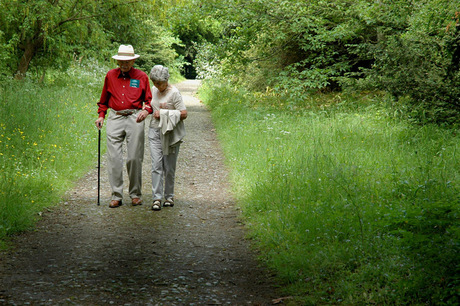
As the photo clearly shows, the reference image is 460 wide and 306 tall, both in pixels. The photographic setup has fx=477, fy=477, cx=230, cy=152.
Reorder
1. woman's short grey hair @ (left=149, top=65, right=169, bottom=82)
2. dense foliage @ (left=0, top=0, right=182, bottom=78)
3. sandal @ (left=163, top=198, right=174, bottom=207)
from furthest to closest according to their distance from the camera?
dense foliage @ (left=0, top=0, right=182, bottom=78), sandal @ (left=163, top=198, right=174, bottom=207), woman's short grey hair @ (left=149, top=65, right=169, bottom=82)

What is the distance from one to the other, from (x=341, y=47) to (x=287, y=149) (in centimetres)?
774

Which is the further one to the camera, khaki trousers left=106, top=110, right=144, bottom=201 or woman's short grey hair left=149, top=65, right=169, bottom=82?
khaki trousers left=106, top=110, right=144, bottom=201

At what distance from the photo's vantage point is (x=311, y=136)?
1008cm

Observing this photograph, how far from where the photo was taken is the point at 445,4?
875 centimetres

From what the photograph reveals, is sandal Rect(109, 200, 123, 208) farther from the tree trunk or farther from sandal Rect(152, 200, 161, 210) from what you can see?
the tree trunk

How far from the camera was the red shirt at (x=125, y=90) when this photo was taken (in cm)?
718

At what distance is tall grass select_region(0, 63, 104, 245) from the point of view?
6.34 meters

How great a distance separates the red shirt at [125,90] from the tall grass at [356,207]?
7.34 feet

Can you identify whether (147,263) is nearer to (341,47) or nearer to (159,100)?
(159,100)

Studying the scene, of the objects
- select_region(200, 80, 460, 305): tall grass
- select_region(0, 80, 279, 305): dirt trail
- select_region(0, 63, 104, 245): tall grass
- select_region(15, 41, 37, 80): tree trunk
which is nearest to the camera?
select_region(200, 80, 460, 305): tall grass

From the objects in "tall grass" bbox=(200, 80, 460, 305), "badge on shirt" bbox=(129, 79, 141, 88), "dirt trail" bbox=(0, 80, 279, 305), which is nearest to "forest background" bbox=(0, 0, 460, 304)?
"tall grass" bbox=(200, 80, 460, 305)

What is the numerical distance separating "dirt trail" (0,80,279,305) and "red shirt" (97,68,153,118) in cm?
154

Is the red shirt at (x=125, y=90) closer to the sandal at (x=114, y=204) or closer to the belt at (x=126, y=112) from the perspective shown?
the belt at (x=126, y=112)

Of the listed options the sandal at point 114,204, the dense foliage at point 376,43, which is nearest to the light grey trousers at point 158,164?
the sandal at point 114,204
